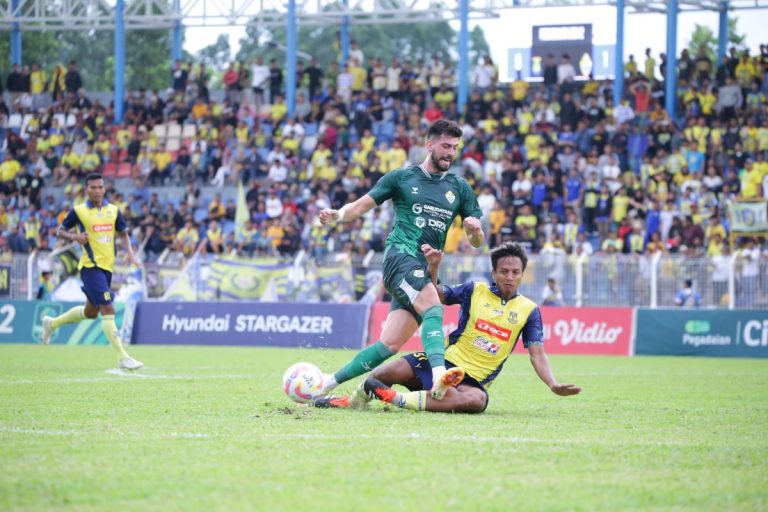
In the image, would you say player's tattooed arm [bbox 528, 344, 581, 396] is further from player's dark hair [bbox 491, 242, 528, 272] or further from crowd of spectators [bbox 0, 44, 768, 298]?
crowd of spectators [bbox 0, 44, 768, 298]

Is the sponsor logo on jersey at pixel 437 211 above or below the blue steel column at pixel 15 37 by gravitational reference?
below

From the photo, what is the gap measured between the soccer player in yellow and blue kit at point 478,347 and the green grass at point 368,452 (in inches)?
10.8

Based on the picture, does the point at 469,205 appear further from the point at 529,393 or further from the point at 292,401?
the point at 529,393

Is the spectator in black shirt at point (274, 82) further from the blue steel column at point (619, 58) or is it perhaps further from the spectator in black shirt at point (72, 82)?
the blue steel column at point (619, 58)

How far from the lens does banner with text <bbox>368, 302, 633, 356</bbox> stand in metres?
22.9

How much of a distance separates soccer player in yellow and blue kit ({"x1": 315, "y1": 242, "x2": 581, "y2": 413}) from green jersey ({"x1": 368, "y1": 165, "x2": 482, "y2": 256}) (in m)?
0.38

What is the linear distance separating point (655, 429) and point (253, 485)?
12.6 feet

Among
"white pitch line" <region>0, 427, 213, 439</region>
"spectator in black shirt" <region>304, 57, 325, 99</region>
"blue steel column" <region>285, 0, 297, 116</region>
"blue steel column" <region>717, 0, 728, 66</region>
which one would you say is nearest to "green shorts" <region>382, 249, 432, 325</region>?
"white pitch line" <region>0, 427, 213, 439</region>

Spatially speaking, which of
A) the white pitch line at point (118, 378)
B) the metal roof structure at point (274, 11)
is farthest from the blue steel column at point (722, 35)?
the white pitch line at point (118, 378)

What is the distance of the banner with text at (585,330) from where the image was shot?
22.9 m


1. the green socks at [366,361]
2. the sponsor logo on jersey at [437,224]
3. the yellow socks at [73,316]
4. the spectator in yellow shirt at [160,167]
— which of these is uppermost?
the spectator in yellow shirt at [160,167]

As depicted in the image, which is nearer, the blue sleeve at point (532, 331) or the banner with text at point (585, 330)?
the blue sleeve at point (532, 331)

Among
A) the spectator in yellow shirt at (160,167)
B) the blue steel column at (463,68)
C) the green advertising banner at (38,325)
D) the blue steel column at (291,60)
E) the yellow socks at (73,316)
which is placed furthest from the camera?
the blue steel column at (291,60)

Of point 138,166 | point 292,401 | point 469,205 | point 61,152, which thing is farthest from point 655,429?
point 61,152
